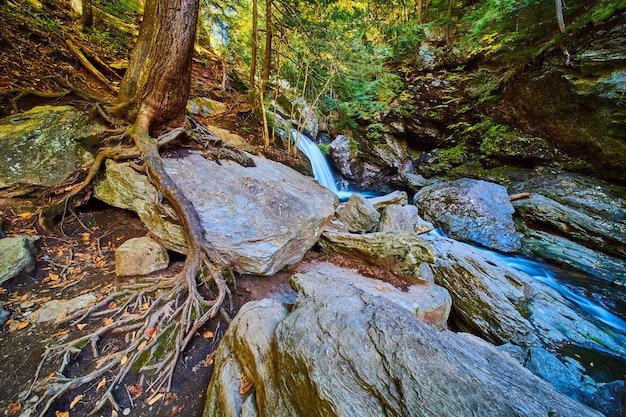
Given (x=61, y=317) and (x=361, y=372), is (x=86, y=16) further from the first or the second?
(x=361, y=372)

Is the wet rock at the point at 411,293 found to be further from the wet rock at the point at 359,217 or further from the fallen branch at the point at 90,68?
the fallen branch at the point at 90,68

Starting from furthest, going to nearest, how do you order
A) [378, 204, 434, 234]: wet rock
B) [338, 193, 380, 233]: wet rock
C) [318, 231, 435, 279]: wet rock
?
[338, 193, 380, 233]: wet rock < [378, 204, 434, 234]: wet rock < [318, 231, 435, 279]: wet rock

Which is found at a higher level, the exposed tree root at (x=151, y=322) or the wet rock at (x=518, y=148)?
the wet rock at (x=518, y=148)

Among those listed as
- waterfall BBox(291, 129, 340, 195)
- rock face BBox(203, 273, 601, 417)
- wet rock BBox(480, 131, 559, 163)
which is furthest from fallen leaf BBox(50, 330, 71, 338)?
wet rock BBox(480, 131, 559, 163)

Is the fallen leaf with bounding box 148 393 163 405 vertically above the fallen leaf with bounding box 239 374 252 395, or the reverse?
the fallen leaf with bounding box 239 374 252 395

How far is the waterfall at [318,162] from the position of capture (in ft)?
36.6

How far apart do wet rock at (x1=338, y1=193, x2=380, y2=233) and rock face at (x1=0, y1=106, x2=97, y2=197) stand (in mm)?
5252

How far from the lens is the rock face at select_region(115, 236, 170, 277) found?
3.14m

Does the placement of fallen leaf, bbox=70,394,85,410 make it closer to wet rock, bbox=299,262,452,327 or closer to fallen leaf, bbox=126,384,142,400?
fallen leaf, bbox=126,384,142,400

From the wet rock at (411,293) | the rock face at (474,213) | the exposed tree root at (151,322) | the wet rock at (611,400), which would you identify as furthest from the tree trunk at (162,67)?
the rock face at (474,213)

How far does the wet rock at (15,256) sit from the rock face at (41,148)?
1361 millimetres

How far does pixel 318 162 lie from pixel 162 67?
7.94 m

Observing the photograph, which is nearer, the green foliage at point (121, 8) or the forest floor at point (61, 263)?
the forest floor at point (61, 263)

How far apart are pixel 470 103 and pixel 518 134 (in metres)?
2.55
